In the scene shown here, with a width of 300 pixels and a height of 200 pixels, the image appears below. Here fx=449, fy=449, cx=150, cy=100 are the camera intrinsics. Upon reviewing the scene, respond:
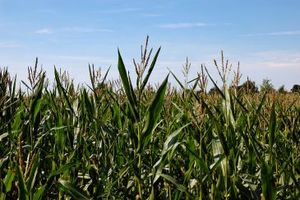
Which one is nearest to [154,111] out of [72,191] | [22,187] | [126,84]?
[126,84]

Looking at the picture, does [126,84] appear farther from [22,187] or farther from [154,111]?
[22,187]

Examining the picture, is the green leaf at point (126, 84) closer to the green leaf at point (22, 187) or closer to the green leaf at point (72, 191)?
the green leaf at point (72, 191)

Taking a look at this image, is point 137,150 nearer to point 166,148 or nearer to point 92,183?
point 166,148

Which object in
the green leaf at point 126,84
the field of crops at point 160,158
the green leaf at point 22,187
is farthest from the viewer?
the green leaf at point 126,84

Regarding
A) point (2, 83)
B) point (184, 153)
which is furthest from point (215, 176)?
point (2, 83)

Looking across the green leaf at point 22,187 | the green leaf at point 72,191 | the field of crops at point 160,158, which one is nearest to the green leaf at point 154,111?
the field of crops at point 160,158

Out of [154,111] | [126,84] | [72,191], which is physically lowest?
[72,191]

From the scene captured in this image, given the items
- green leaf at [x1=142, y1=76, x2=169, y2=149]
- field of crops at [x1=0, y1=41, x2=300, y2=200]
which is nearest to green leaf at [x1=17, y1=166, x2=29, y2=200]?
field of crops at [x1=0, y1=41, x2=300, y2=200]

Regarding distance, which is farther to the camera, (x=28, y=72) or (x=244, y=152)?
(x=244, y=152)

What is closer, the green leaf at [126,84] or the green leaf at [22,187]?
the green leaf at [22,187]

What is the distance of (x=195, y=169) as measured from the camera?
257 centimetres

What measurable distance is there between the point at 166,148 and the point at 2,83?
55.3 inches

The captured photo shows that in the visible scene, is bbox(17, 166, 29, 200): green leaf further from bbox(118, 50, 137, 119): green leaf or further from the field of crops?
bbox(118, 50, 137, 119): green leaf

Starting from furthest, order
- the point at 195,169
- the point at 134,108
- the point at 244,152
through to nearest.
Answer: the point at 244,152 → the point at 195,169 → the point at 134,108
